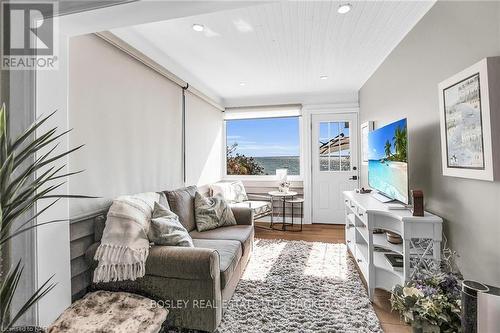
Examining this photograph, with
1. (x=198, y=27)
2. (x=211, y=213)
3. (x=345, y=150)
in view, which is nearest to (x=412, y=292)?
(x=211, y=213)

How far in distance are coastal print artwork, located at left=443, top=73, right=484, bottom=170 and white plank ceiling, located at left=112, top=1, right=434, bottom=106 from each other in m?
0.91

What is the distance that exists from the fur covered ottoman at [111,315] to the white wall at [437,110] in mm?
2046

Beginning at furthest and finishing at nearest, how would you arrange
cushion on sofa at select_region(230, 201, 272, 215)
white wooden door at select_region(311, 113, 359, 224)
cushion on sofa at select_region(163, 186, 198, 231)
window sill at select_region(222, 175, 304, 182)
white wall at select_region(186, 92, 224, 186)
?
1. window sill at select_region(222, 175, 304, 182)
2. white wooden door at select_region(311, 113, 359, 224)
3. cushion on sofa at select_region(230, 201, 272, 215)
4. white wall at select_region(186, 92, 224, 186)
5. cushion on sofa at select_region(163, 186, 198, 231)

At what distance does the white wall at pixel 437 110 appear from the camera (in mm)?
1483

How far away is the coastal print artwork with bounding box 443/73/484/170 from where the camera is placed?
4.85 feet

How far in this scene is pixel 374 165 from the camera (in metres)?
2.93

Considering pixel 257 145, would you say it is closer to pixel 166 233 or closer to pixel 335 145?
pixel 335 145

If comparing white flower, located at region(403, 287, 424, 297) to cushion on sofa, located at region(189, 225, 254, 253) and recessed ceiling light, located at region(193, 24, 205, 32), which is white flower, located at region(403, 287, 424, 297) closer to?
cushion on sofa, located at region(189, 225, 254, 253)

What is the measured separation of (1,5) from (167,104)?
1665 millimetres

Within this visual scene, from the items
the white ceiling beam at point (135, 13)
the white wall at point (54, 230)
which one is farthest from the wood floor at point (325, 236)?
the white ceiling beam at point (135, 13)

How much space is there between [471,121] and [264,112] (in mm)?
3558

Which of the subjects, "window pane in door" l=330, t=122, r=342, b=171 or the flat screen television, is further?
"window pane in door" l=330, t=122, r=342, b=171

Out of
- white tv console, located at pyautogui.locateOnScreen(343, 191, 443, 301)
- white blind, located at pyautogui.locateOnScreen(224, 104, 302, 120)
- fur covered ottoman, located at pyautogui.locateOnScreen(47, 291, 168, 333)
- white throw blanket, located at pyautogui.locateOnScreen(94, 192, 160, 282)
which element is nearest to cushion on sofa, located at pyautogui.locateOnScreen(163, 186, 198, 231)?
white throw blanket, located at pyautogui.locateOnScreen(94, 192, 160, 282)

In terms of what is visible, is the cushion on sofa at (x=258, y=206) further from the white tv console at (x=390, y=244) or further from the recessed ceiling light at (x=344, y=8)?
the recessed ceiling light at (x=344, y=8)
